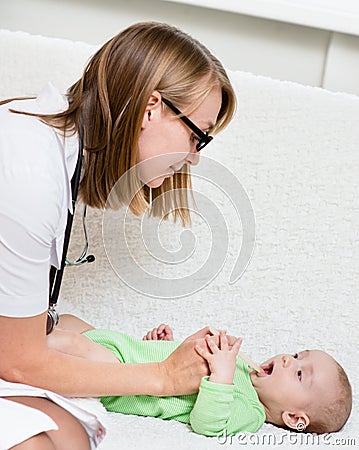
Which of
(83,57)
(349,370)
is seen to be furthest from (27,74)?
(349,370)

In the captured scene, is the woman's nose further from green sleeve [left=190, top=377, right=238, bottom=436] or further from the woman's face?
green sleeve [left=190, top=377, right=238, bottom=436]

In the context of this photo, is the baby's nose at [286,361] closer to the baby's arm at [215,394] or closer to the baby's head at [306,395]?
the baby's head at [306,395]

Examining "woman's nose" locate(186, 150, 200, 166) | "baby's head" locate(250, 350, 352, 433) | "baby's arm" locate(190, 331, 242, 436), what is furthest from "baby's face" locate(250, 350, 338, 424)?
"woman's nose" locate(186, 150, 200, 166)

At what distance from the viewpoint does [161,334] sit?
5.39 feet

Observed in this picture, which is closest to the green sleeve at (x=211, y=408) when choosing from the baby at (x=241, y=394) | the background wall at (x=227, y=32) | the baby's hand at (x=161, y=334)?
the baby at (x=241, y=394)

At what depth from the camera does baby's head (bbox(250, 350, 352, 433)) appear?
4.75 ft

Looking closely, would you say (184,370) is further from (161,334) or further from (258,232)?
(258,232)

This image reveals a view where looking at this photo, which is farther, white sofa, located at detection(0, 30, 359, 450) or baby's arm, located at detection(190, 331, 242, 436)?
white sofa, located at detection(0, 30, 359, 450)

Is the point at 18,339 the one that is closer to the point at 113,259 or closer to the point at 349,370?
the point at 113,259

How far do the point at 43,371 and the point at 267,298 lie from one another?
0.70 m

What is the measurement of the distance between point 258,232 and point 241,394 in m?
0.46

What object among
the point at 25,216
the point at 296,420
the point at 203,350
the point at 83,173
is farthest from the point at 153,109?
the point at 296,420

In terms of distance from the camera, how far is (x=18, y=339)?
1.16m

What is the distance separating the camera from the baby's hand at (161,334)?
164 centimetres
